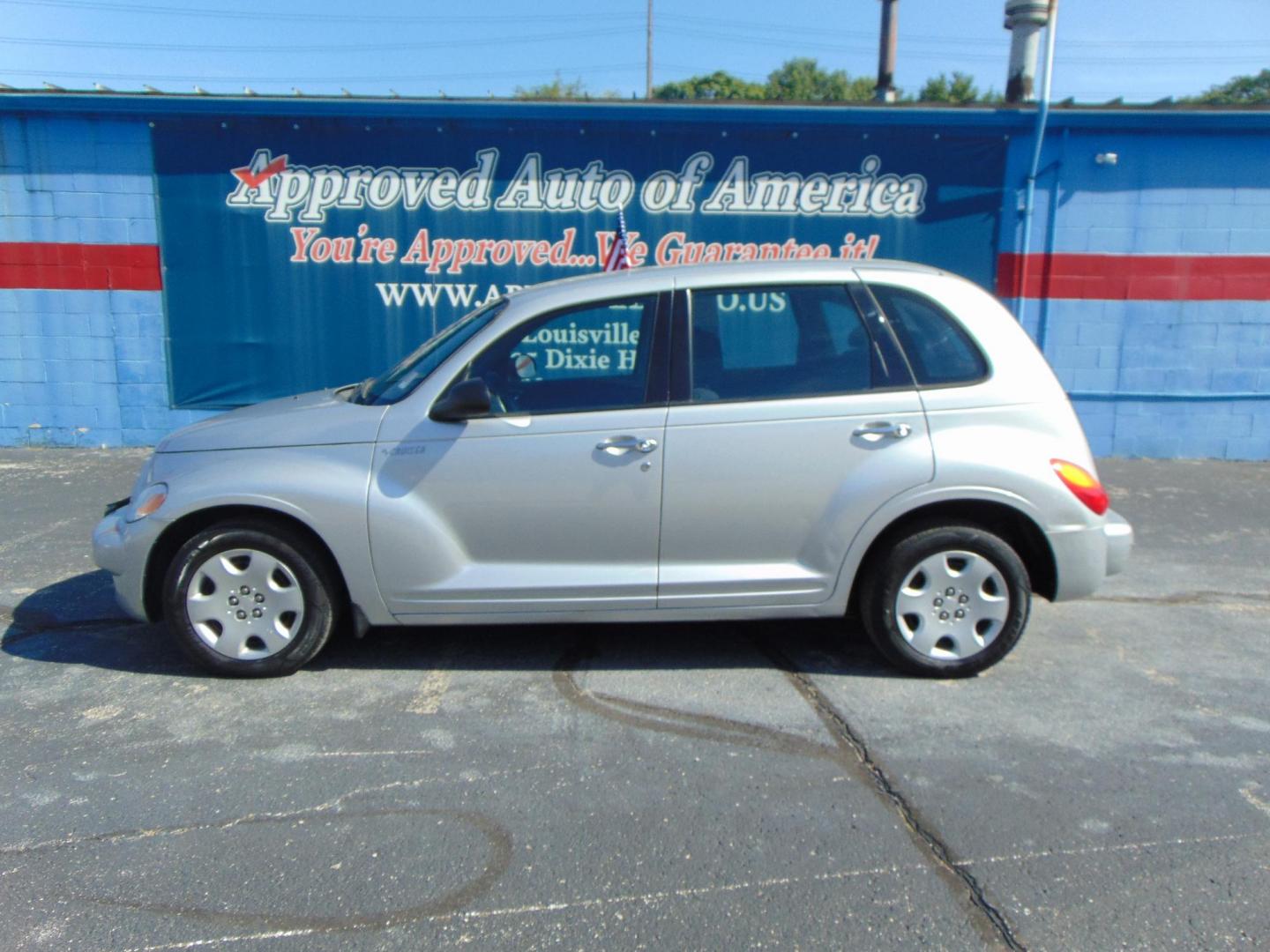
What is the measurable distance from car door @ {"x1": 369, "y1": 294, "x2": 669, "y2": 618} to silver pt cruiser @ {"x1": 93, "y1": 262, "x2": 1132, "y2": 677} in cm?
1

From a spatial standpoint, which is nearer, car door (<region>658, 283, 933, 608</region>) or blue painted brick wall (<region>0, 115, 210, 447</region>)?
car door (<region>658, 283, 933, 608</region>)

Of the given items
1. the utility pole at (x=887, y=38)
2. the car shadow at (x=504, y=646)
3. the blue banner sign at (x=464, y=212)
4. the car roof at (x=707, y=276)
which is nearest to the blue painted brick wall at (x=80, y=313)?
the blue banner sign at (x=464, y=212)

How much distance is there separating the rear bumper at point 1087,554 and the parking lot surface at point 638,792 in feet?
1.43

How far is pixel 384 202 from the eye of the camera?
375 inches

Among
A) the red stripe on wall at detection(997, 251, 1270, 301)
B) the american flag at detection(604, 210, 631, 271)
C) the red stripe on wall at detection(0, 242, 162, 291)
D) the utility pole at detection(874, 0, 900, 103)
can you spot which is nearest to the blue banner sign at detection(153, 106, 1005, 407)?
the american flag at detection(604, 210, 631, 271)

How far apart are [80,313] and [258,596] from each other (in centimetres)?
685

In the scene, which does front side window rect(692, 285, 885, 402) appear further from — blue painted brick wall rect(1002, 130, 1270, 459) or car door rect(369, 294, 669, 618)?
blue painted brick wall rect(1002, 130, 1270, 459)

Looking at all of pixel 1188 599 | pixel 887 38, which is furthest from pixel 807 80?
pixel 1188 599

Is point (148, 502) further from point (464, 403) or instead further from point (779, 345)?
point (779, 345)

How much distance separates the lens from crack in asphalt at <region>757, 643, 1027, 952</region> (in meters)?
2.78

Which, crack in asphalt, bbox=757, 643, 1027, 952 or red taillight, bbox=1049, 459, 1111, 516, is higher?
red taillight, bbox=1049, 459, 1111, 516

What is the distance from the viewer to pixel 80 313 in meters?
9.65

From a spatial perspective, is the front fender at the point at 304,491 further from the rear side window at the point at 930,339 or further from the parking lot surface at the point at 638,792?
the rear side window at the point at 930,339

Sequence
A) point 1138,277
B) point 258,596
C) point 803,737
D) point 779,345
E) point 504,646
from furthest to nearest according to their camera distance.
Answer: point 1138,277, point 504,646, point 779,345, point 258,596, point 803,737
